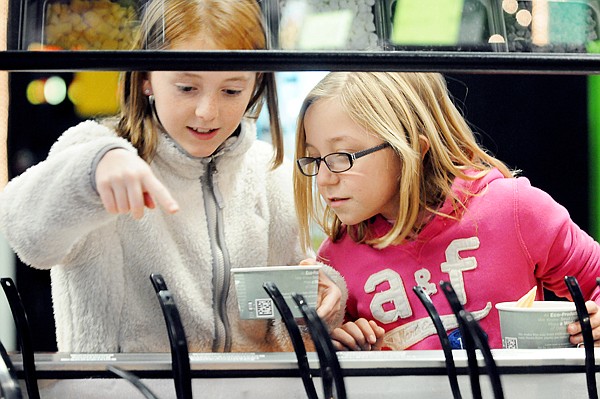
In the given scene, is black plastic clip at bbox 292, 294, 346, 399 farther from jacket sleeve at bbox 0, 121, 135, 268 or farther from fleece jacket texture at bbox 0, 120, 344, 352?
fleece jacket texture at bbox 0, 120, 344, 352

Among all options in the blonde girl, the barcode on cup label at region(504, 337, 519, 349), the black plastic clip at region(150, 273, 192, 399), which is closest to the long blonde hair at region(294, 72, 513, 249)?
the blonde girl

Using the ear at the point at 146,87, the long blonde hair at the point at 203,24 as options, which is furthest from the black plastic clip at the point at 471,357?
the ear at the point at 146,87

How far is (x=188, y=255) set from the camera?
1.31 m

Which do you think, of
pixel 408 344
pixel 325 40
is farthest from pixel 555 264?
pixel 325 40

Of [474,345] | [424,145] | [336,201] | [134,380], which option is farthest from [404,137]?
[134,380]

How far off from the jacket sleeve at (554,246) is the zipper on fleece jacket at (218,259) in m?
0.54

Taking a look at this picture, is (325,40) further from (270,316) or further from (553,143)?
(553,143)

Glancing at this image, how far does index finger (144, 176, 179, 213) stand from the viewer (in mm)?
771

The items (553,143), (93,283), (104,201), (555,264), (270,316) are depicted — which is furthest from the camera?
(553,143)

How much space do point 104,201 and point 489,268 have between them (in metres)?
0.72

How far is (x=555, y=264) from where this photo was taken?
133cm

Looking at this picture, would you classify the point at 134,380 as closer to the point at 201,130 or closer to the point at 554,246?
the point at 201,130

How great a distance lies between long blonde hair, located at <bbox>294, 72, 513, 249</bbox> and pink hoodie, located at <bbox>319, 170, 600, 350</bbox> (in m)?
0.03

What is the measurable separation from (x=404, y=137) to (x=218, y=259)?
39 centimetres
